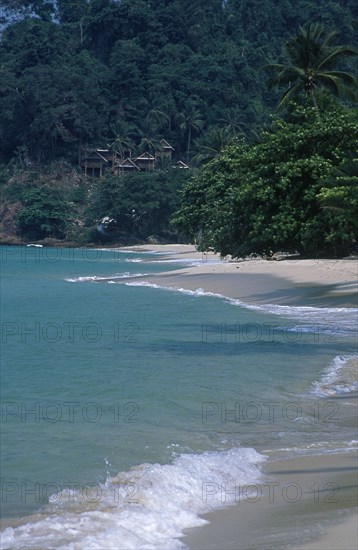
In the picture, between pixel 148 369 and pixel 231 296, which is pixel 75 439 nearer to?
pixel 148 369

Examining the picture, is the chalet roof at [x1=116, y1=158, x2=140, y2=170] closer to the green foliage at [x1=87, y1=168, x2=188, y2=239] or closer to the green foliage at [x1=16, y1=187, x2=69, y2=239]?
the green foliage at [x1=87, y1=168, x2=188, y2=239]

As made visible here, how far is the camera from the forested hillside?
109m

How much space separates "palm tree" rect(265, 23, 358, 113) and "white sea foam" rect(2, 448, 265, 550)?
96.2 ft

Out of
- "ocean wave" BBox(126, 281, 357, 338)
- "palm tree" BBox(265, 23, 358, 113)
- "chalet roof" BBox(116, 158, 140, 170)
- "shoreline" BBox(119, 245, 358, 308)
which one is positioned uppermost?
"chalet roof" BBox(116, 158, 140, 170)

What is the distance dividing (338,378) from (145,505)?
679 cm

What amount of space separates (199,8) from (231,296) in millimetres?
110603

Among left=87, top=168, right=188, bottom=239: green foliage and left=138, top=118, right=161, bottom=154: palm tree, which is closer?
left=87, top=168, right=188, bottom=239: green foliage

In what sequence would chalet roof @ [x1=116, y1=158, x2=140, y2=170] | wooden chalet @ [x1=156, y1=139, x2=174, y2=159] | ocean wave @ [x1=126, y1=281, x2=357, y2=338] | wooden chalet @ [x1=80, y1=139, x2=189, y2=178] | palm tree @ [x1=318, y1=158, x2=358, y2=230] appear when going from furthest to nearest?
wooden chalet @ [x1=156, y1=139, x2=174, y2=159] < wooden chalet @ [x1=80, y1=139, x2=189, y2=178] < chalet roof @ [x1=116, y1=158, x2=140, y2=170] < palm tree @ [x1=318, y1=158, x2=358, y2=230] < ocean wave @ [x1=126, y1=281, x2=357, y2=338]

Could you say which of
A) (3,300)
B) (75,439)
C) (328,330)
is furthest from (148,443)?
(3,300)

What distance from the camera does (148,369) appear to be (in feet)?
55.1

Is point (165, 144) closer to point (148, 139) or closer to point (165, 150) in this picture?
point (165, 150)

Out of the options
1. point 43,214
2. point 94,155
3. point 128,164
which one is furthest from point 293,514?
point 94,155

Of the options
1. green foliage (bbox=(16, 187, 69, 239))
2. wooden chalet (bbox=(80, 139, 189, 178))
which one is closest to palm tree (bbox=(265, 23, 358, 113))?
green foliage (bbox=(16, 187, 69, 239))

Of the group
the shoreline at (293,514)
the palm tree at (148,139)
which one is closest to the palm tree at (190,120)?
the palm tree at (148,139)
